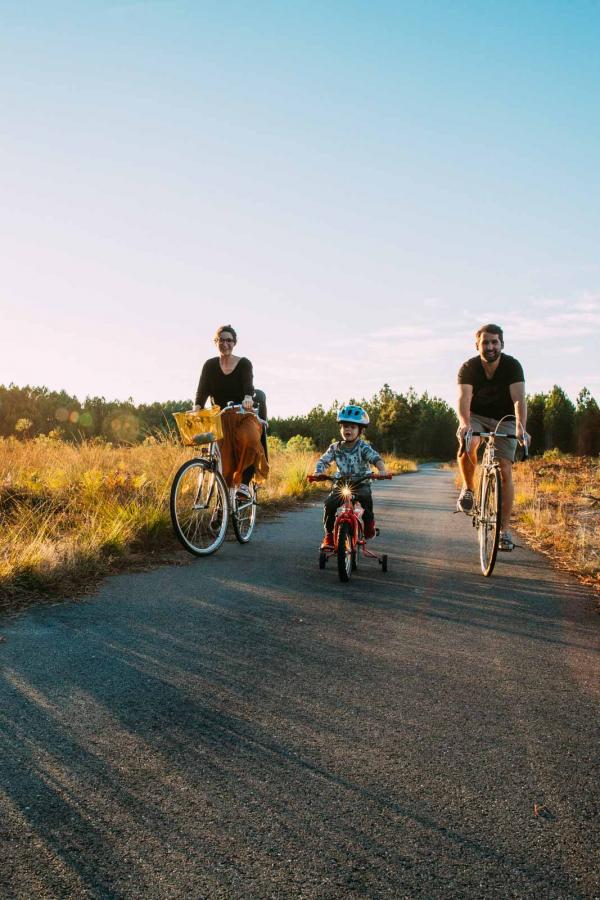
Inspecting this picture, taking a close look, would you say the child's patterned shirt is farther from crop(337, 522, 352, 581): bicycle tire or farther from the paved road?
the paved road

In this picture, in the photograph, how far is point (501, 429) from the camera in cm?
715

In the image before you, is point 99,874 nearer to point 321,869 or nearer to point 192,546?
point 321,869

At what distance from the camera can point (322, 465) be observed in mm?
6637

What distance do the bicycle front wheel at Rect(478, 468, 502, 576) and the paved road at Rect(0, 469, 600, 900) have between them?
50.5 inches

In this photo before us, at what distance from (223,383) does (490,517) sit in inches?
139

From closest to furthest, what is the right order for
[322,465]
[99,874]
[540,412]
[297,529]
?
[99,874] < [322,465] < [297,529] < [540,412]

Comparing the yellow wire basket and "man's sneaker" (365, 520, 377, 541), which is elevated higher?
the yellow wire basket

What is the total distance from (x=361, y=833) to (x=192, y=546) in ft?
16.3

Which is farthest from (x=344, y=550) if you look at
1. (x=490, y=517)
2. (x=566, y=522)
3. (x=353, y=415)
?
(x=566, y=522)

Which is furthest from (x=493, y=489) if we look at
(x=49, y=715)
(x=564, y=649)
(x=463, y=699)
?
(x=49, y=715)

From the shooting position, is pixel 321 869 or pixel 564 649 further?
pixel 564 649

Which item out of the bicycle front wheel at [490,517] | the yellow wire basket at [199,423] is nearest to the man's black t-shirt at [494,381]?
the bicycle front wheel at [490,517]

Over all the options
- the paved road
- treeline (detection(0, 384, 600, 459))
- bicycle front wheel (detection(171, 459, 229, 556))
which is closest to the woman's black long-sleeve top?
bicycle front wheel (detection(171, 459, 229, 556))

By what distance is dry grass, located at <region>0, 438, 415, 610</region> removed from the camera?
538 centimetres
